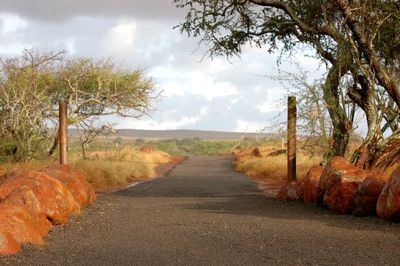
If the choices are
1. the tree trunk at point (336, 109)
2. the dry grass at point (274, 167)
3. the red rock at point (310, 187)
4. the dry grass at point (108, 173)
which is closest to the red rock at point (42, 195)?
the red rock at point (310, 187)

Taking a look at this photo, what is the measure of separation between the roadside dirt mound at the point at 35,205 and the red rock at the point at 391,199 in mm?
5350

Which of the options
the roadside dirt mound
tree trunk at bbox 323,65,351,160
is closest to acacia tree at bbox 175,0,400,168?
tree trunk at bbox 323,65,351,160

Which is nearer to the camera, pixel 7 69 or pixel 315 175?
pixel 315 175

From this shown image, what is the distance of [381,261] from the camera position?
6551 millimetres

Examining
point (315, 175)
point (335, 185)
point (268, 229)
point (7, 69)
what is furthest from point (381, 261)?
point (7, 69)

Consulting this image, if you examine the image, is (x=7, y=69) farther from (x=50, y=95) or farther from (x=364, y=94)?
(x=364, y=94)

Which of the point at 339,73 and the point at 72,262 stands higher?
the point at 339,73

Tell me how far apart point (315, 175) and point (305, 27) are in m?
3.43

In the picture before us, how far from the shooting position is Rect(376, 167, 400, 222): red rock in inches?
357

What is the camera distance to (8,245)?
6973mm

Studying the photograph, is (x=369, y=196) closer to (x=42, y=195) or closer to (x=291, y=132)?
(x=291, y=132)

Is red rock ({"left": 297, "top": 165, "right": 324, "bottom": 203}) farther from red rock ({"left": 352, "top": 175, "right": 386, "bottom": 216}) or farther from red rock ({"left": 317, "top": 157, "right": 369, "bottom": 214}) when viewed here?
red rock ({"left": 352, "top": 175, "right": 386, "bottom": 216})

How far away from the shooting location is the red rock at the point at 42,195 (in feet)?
29.1

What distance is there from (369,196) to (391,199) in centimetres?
111
